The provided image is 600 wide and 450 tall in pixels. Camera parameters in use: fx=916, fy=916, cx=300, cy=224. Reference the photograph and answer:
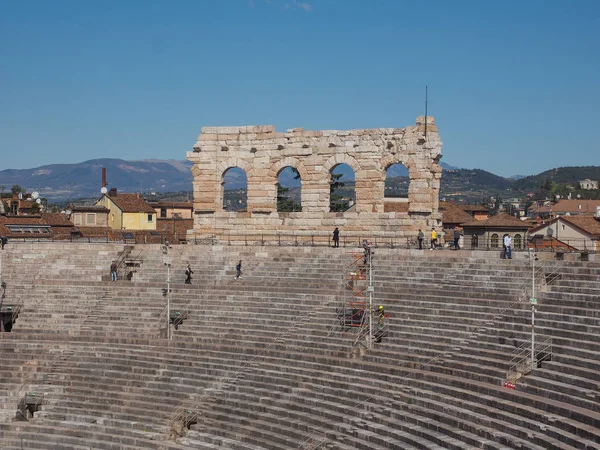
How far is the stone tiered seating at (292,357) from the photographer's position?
70.6 feet

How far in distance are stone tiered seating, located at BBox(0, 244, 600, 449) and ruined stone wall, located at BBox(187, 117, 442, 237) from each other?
8.98ft

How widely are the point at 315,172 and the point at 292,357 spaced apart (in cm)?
1124

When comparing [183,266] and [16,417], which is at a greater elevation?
[183,266]

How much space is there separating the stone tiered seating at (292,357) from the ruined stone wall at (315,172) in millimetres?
2737

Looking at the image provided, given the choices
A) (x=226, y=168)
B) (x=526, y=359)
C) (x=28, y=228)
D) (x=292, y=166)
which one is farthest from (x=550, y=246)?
(x=28, y=228)

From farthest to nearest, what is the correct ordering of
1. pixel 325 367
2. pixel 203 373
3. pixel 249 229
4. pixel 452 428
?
pixel 249 229
pixel 203 373
pixel 325 367
pixel 452 428

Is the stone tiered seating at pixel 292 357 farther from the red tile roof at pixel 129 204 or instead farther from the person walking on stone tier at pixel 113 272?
the red tile roof at pixel 129 204

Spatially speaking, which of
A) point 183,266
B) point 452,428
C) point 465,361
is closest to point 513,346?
point 465,361

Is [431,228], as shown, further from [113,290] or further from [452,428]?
[452,428]

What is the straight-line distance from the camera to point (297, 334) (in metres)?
29.2

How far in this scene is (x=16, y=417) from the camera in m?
29.6

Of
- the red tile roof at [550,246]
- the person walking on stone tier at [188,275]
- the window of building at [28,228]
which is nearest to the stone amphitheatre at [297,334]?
the person walking on stone tier at [188,275]

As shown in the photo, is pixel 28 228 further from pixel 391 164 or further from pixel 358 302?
pixel 358 302

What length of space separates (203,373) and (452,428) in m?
10.3
